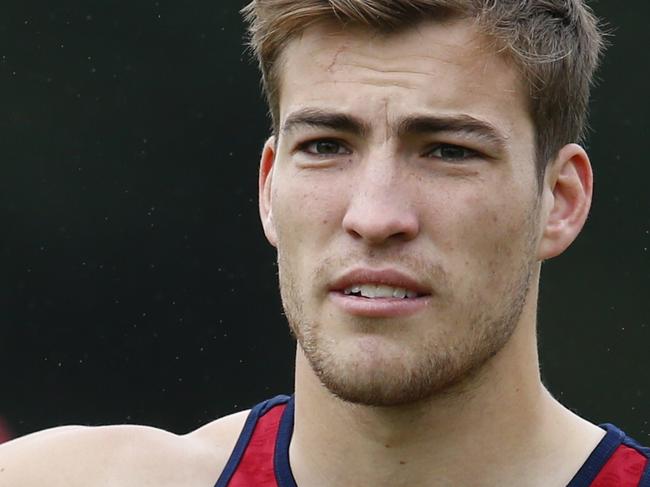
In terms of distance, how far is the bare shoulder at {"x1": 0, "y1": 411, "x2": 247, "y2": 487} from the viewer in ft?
9.75

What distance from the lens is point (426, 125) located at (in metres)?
2.63

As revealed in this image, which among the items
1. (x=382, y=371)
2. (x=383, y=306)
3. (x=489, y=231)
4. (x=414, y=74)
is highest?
(x=414, y=74)

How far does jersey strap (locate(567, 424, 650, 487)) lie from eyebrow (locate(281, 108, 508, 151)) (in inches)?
25.2

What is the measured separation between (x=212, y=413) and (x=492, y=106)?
239 cm

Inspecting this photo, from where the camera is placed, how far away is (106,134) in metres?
4.83

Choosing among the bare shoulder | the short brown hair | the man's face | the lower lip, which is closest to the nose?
the man's face

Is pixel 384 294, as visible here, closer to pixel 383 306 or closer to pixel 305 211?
pixel 383 306

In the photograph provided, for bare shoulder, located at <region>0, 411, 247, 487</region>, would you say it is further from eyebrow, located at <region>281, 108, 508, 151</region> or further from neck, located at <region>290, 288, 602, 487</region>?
eyebrow, located at <region>281, 108, 508, 151</region>

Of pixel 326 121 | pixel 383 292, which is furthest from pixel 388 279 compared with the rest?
pixel 326 121

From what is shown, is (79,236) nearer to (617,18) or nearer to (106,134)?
(106,134)

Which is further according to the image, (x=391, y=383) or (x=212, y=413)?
(x=212, y=413)

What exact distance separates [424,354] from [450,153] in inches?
14.7

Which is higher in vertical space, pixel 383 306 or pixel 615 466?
pixel 383 306

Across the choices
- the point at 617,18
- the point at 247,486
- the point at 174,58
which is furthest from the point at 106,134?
the point at 247,486
